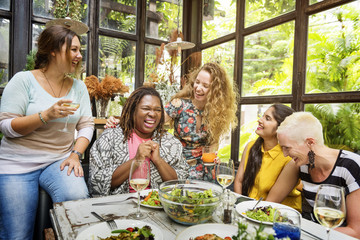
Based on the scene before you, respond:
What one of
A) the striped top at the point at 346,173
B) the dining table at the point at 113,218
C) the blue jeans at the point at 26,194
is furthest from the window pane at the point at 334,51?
the blue jeans at the point at 26,194

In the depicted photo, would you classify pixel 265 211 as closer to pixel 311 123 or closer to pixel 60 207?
pixel 311 123

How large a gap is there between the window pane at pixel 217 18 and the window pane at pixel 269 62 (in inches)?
16.5

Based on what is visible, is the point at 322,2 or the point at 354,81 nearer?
the point at 354,81

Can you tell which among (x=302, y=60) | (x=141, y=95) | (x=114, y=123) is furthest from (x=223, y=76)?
(x=114, y=123)

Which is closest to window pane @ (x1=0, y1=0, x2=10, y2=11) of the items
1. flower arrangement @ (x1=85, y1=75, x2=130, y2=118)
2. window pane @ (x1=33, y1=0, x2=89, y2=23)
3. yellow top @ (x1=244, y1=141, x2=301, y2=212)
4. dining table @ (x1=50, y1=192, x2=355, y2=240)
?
window pane @ (x1=33, y1=0, x2=89, y2=23)

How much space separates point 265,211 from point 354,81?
1638 millimetres

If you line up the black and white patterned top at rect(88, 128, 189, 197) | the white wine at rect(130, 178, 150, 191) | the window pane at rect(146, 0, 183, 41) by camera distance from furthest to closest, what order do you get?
the window pane at rect(146, 0, 183, 41), the black and white patterned top at rect(88, 128, 189, 197), the white wine at rect(130, 178, 150, 191)

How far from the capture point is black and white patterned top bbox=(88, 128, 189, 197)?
1.54 meters

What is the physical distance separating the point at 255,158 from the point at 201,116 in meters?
0.70

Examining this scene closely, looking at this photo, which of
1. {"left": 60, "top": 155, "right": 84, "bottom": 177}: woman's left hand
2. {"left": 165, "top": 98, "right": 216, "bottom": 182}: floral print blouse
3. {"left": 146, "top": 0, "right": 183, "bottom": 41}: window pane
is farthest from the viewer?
{"left": 146, "top": 0, "right": 183, "bottom": 41}: window pane

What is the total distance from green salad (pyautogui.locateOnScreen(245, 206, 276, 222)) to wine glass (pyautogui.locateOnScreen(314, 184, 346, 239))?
0.19m

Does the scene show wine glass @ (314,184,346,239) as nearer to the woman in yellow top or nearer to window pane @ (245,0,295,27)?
the woman in yellow top

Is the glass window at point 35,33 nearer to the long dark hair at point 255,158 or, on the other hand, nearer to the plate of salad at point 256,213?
the long dark hair at point 255,158

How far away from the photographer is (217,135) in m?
2.42
